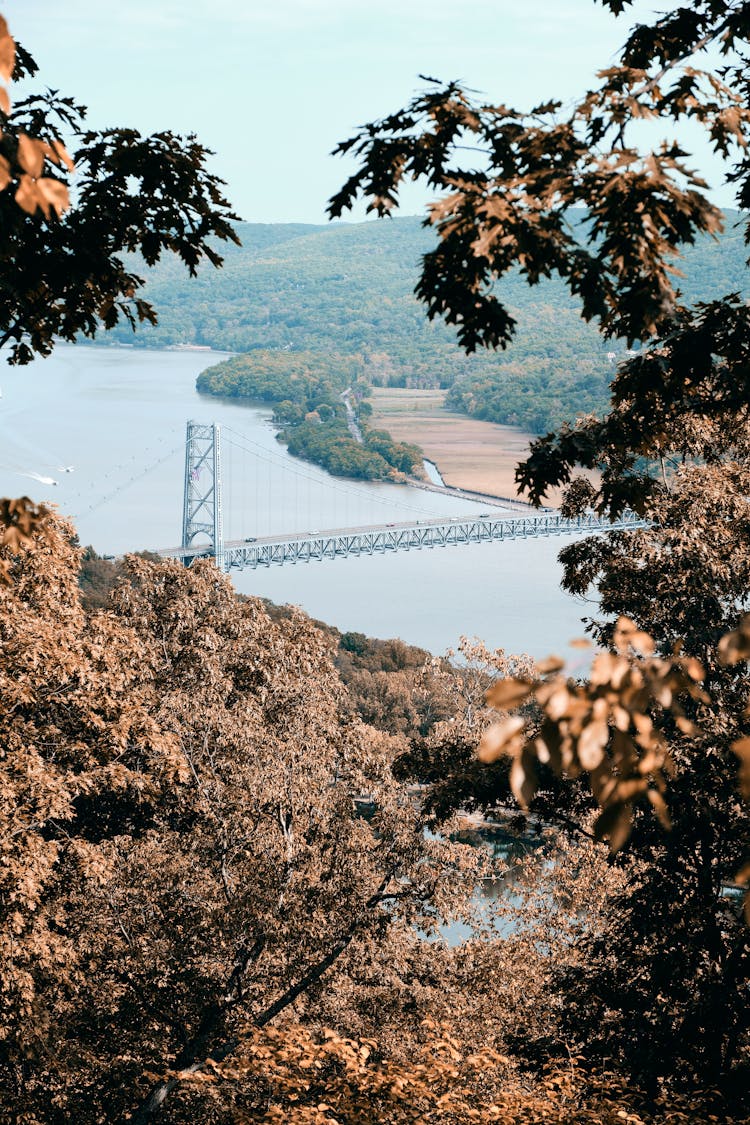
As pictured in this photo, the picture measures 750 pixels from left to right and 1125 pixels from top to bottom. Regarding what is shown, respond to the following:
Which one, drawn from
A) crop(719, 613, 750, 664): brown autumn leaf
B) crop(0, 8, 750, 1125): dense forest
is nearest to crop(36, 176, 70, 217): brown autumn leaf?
crop(0, 8, 750, 1125): dense forest

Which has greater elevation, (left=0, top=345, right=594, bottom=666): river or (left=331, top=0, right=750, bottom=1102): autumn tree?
(left=331, top=0, right=750, bottom=1102): autumn tree

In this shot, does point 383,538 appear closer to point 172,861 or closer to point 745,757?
point 172,861

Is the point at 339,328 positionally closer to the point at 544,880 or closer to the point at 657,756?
the point at 544,880

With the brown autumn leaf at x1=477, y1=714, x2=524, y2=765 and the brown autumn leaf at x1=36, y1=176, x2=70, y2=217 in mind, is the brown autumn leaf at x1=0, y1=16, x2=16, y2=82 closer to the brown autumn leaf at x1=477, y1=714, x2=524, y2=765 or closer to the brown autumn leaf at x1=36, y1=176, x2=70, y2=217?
the brown autumn leaf at x1=36, y1=176, x2=70, y2=217

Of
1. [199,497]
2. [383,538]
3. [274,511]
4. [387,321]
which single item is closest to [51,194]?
[383,538]

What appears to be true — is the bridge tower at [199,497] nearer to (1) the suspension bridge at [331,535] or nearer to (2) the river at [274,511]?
(1) the suspension bridge at [331,535]

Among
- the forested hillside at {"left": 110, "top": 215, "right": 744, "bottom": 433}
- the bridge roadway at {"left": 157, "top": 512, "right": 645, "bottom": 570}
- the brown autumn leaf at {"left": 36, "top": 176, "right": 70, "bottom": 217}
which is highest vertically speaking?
the forested hillside at {"left": 110, "top": 215, "right": 744, "bottom": 433}
